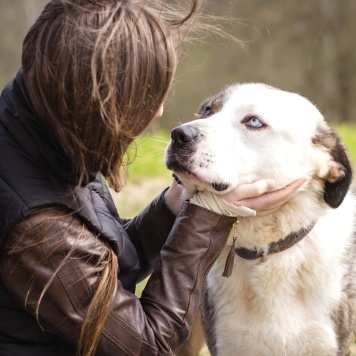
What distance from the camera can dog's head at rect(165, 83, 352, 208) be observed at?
246cm

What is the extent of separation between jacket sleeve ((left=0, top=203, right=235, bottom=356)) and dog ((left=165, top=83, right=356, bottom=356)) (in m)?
0.30

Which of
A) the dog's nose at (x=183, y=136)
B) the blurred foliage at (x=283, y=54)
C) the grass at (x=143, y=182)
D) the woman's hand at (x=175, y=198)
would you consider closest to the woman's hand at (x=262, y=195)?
the dog's nose at (x=183, y=136)

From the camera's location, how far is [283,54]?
19.2 metres

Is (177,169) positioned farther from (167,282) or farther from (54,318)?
(54,318)

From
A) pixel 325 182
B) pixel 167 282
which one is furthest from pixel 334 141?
pixel 167 282

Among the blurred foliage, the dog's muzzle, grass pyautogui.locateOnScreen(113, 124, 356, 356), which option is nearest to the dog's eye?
the dog's muzzle

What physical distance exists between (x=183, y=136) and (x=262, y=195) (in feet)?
1.26

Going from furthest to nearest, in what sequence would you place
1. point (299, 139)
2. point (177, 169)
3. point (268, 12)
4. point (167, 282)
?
point (268, 12), point (299, 139), point (177, 169), point (167, 282)

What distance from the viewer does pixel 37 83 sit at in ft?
6.81

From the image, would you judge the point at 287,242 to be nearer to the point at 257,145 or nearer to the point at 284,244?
the point at 284,244

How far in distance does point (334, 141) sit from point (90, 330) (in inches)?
51.5

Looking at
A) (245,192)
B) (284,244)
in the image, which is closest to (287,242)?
(284,244)

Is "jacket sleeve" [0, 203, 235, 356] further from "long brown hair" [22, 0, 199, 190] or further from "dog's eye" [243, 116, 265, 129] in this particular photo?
"dog's eye" [243, 116, 265, 129]

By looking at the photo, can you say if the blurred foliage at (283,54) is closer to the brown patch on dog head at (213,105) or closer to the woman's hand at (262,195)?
the brown patch on dog head at (213,105)
